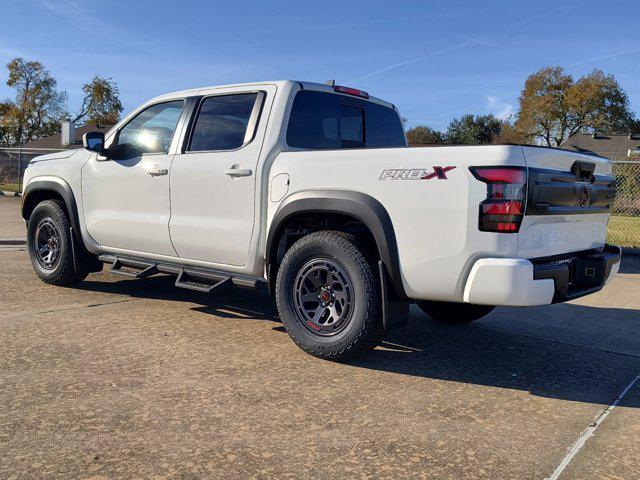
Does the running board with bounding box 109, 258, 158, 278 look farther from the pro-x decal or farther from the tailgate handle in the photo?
the tailgate handle

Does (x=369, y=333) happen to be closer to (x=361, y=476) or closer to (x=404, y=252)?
(x=404, y=252)

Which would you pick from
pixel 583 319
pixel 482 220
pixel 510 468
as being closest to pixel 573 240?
pixel 482 220

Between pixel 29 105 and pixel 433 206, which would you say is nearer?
pixel 433 206

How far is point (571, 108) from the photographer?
7081 cm

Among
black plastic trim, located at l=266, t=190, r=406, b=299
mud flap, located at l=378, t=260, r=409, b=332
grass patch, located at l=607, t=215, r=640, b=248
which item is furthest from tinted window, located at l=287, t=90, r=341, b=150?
grass patch, located at l=607, t=215, r=640, b=248

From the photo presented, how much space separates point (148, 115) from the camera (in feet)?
18.6

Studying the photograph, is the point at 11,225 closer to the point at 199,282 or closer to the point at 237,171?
the point at 199,282

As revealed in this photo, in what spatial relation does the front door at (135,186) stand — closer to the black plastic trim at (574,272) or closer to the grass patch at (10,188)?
the black plastic trim at (574,272)

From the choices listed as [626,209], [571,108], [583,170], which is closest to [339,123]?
[583,170]

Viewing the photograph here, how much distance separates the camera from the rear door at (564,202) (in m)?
3.57

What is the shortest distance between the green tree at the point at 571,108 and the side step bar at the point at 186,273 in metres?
71.3

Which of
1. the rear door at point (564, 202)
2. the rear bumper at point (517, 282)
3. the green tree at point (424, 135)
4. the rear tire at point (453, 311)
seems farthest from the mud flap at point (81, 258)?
the green tree at point (424, 135)

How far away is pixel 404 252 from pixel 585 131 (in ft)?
249

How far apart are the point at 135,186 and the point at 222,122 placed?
1.06 metres
